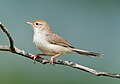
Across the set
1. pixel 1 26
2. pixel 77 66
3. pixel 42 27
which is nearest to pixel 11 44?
pixel 1 26

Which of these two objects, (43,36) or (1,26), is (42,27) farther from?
(1,26)

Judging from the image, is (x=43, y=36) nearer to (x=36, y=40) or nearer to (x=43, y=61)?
(x=36, y=40)

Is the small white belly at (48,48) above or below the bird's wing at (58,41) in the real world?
below

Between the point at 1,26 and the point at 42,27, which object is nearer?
the point at 1,26

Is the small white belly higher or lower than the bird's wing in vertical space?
lower

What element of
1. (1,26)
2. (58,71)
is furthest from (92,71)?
(58,71)

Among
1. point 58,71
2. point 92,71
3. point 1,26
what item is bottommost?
point 58,71

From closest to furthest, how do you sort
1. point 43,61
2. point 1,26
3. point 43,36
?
point 1,26
point 43,61
point 43,36

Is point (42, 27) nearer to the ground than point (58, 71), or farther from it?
farther from it

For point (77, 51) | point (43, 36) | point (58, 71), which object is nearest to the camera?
point (77, 51)
